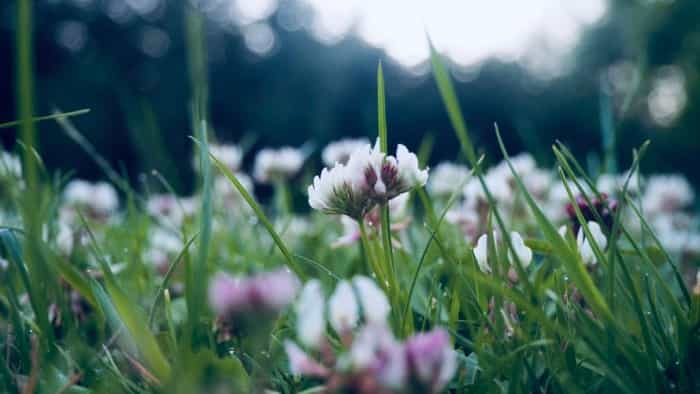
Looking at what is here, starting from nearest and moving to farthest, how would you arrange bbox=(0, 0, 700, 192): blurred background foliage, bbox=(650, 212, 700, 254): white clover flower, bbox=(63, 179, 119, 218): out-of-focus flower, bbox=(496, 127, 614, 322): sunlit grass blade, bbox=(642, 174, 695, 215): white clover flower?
bbox=(496, 127, 614, 322): sunlit grass blade < bbox=(650, 212, 700, 254): white clover flower < bbox=(63, 179, 119, 218): out-of-focus flower < bbox=(642, 174, 695, 215): white clover flower < bbox=(0, 0, 700, 192): blurred background foliage

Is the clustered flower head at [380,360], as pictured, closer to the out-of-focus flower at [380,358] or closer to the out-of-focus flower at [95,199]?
the out-of-focus flower at [380,358]

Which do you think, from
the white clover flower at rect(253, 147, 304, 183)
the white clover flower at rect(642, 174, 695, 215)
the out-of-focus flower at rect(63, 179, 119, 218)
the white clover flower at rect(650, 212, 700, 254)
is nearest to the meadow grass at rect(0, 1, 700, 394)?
the white clover flower at rect(650, 212, 700, 254)

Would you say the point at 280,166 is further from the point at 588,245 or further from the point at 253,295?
the point at 253,295

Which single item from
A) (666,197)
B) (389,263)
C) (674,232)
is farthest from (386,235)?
(666,197)

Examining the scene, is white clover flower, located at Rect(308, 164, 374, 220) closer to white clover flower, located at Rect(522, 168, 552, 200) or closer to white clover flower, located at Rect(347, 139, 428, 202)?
white clover flower, located at Rect(347, 139, 428, 202)

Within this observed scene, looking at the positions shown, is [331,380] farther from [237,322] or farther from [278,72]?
[278,72]

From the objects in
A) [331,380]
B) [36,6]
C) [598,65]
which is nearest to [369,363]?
[331,380]

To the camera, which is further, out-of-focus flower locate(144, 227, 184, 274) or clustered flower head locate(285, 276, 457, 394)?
out-of-focus flower locate(144, 227, 184, 274)
